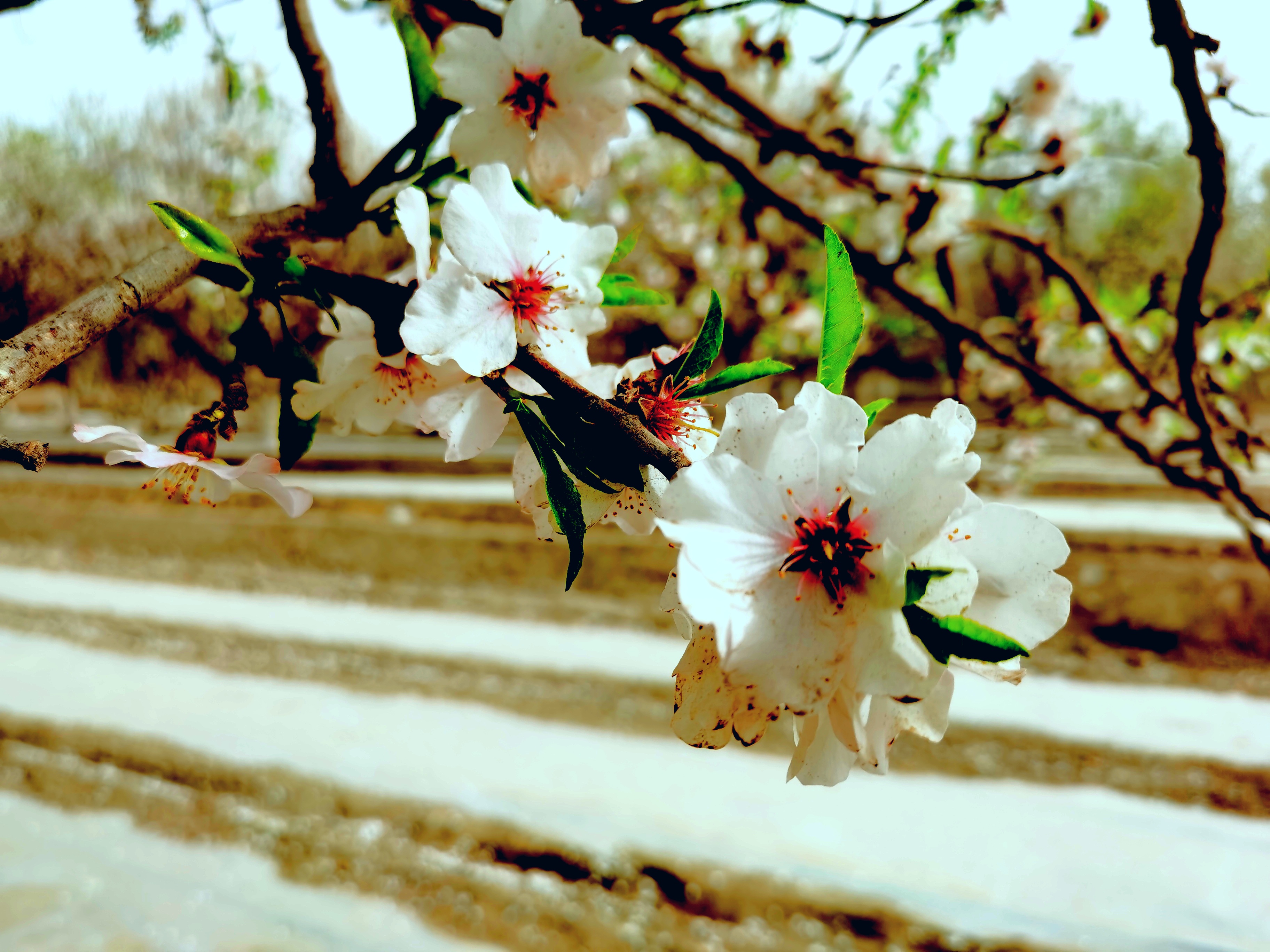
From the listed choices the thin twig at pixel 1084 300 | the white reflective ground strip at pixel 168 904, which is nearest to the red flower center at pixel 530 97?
the thin twig at pixel 1084 300

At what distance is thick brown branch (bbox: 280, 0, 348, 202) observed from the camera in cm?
39

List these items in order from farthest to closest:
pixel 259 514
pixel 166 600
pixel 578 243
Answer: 1. pixel 259 514
2. pixel 166 600
3. pixel 578 243

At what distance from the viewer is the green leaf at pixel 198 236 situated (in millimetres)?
281

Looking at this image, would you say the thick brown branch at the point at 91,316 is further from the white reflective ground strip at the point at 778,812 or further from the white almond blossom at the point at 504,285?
the white reflective ground strip at the point at 778,812

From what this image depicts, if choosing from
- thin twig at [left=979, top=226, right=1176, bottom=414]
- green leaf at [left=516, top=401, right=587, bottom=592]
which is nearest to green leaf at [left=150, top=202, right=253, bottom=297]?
green leaf at [left=516, top=401, right=587, bottom=592]

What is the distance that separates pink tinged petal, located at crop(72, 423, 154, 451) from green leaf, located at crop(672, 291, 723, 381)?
8.4 inches

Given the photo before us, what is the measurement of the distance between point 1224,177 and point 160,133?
12.6m

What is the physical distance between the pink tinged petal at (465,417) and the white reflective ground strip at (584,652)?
2.42 meters

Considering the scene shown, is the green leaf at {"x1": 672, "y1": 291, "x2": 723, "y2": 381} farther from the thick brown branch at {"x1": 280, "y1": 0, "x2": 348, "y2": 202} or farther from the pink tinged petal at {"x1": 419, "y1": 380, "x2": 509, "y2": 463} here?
the thick brown branch at {"x1": 280, "y1": 0, "x2": 348, "y2": 202}

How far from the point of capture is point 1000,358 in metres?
0.74

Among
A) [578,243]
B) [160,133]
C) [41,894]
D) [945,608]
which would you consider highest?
[160,133]

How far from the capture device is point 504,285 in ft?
1.14

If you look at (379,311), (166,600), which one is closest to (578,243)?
(379,311)

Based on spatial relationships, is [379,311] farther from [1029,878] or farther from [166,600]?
[166,600]
